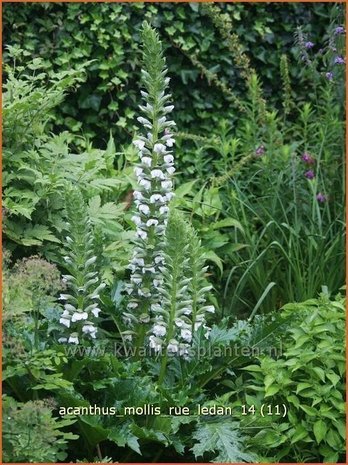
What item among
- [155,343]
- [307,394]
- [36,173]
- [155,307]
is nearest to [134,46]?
[36,173]

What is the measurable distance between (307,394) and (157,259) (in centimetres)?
93

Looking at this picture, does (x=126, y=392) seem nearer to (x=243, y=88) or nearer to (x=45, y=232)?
(x=45, y=232)

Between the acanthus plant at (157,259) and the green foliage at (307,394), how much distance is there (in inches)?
16.8

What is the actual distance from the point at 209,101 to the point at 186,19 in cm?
68

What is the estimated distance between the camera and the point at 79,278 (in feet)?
12.8

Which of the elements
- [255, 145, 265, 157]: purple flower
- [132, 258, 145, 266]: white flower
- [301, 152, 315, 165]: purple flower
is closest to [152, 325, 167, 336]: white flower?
[132, 258, 145, 266]: white flower

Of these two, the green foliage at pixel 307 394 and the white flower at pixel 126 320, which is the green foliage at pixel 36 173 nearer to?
the white flower at pixel 126 320

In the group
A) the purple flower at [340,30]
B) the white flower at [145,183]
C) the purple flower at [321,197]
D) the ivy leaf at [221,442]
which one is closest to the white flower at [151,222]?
the white flower at [145,183]

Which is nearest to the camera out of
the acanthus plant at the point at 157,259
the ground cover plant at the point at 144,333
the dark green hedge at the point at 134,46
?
the ground cover plant at the point at 144,333

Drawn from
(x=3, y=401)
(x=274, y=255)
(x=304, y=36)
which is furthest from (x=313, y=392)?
(x=304, y=36)

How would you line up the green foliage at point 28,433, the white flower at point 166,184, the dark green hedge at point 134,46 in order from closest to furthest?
the green foliage at point 28,433
the white flower at point 166,184
the dark green hedge at point 134,46

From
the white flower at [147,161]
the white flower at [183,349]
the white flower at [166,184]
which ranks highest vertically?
the white flower at [147,161]

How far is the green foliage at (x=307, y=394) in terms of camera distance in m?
3.76

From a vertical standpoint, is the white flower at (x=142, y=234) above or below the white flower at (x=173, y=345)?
above
